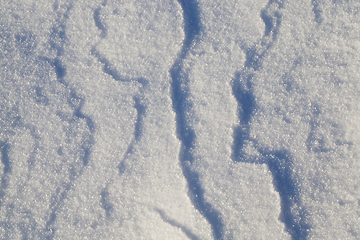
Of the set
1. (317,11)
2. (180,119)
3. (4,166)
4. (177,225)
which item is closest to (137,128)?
(180,119)

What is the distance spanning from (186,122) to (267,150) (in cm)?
25

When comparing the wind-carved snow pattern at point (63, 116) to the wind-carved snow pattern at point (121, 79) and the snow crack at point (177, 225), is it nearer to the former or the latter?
the wind-carved snow pattern at point (121, 79)

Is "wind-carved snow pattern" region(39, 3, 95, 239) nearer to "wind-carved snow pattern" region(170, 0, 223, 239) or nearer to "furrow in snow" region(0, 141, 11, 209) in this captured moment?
"furrow in snow" region(0, 141, 11, 209)

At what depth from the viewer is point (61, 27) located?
2.70ft

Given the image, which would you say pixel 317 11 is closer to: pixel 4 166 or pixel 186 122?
pixel 186 122

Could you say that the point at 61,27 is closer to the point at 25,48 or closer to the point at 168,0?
the point at 25,48

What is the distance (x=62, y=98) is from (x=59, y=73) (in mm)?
80

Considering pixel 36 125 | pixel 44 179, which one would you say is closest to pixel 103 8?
pixel 36 125

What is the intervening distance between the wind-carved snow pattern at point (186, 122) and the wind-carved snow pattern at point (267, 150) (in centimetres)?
14

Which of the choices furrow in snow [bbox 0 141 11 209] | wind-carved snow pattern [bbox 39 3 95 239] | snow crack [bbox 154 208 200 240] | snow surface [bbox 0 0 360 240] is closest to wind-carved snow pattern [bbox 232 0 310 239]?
snow surface [bbox 0 0 360 240]

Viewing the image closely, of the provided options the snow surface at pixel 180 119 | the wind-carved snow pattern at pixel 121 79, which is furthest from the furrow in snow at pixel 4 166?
the wind-carved snow pattern at pixel 121 79

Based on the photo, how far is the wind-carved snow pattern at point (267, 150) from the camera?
0.74 metres

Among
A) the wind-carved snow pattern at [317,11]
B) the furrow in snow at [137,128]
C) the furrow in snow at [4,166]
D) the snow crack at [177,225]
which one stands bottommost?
the furrow in snow at [4,166]

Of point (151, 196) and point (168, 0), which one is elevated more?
point (168, 0)
